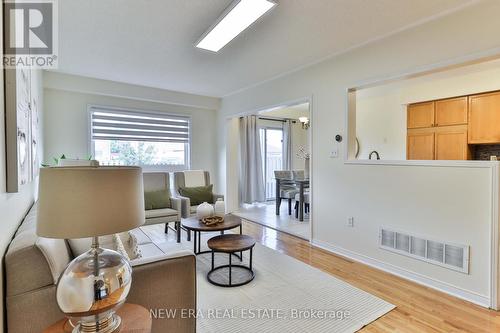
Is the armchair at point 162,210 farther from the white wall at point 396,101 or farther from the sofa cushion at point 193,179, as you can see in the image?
the white wall at point 396,101

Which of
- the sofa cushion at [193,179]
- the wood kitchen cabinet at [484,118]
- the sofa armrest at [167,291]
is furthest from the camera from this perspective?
the sofa cushion at [193,179]

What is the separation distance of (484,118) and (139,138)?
5.95 m

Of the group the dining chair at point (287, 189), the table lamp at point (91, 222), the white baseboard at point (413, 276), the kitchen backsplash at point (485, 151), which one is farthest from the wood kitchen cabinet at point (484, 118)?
the table lamp at point (91, 222)

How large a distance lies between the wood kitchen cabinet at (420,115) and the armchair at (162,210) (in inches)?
182

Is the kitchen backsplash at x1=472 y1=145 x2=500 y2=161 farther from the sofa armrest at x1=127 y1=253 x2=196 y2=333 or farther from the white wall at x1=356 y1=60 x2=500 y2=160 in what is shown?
the sofa armrest at x1=127 y1=253 x2=196 y2=333

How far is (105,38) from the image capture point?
9.36 ft

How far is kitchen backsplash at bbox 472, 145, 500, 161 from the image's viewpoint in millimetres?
4336

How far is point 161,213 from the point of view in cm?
364

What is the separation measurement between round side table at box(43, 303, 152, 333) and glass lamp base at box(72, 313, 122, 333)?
25 mm

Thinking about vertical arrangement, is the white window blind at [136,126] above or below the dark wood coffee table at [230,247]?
above

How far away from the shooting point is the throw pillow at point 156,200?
3.81m

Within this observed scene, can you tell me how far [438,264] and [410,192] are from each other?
0.70 meters

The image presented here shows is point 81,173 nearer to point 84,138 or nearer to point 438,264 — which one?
point 438,264

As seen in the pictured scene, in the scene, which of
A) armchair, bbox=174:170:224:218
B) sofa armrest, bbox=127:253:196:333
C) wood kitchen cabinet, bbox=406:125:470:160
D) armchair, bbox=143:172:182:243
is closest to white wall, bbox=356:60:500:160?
wood kitchen cabinet, bbox=406:125:470:160
